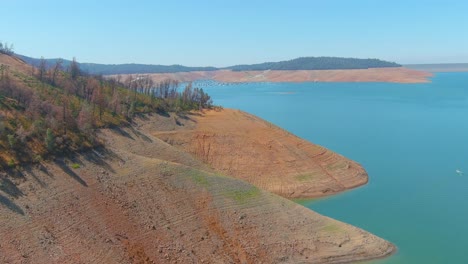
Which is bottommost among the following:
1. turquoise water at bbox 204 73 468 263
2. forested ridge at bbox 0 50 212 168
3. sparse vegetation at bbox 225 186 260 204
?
turquoise water at bbox 204 73 468 263

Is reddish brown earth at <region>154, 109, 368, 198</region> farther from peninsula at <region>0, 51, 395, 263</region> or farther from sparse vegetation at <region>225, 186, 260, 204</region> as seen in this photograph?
sparse vegetation at <region>225, 186, 260, 204</region>

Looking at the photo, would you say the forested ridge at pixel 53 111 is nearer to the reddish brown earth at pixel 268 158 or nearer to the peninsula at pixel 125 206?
the peninsula at pixel 125 206

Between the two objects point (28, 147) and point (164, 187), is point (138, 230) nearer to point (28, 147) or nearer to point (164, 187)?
point (164, 187)

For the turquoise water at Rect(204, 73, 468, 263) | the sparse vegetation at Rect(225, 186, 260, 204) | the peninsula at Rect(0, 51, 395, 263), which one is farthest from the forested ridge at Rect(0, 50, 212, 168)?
the turquoise water at Rect(204, 73, 468, 263)

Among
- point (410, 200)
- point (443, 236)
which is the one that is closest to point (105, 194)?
point (443, 236)

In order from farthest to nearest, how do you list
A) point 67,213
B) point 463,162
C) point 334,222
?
point 463,162, point 334,222, point 67,213

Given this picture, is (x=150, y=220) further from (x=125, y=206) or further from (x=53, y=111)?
(x=53, y=111)
